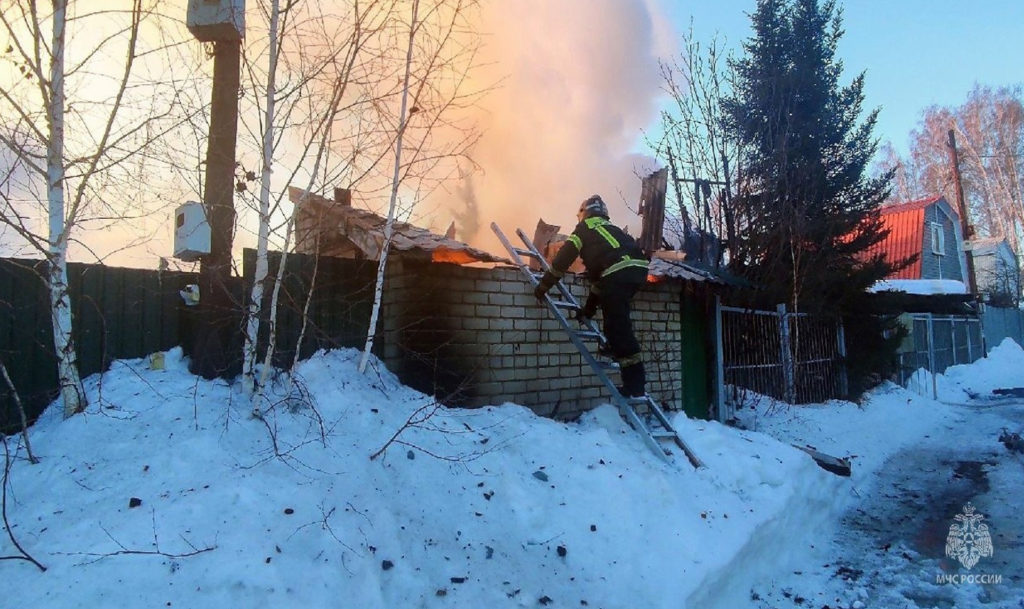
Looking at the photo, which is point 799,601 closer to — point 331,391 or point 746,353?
point 331,391

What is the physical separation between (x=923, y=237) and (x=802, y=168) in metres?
16.5

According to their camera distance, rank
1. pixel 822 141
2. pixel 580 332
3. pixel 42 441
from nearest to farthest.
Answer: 1. pixel 42 441
2. pixel 580 332
3. pixel 822 141

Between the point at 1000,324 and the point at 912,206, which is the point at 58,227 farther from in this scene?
the point at 1000,324

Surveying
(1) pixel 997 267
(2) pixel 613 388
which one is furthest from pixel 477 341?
(1) pixel 997 267

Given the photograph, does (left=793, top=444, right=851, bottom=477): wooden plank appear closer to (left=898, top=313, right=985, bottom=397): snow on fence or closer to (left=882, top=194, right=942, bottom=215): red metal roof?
(left=898, top=313, right=985, bottom=397): snow on fence

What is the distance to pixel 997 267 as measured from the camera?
101ft

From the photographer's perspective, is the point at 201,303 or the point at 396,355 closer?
the point at 201,303

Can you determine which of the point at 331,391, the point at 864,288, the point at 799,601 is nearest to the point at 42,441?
the point at 331,391

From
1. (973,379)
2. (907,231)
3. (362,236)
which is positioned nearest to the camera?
(362,236)

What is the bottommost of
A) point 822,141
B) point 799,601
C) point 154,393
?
point 799,601

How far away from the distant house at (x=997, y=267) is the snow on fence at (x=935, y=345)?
1160 centimetres

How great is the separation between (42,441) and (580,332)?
3.98m

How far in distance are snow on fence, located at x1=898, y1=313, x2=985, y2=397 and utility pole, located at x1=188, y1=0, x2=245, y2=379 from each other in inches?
540

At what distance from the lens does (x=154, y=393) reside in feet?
12.6
